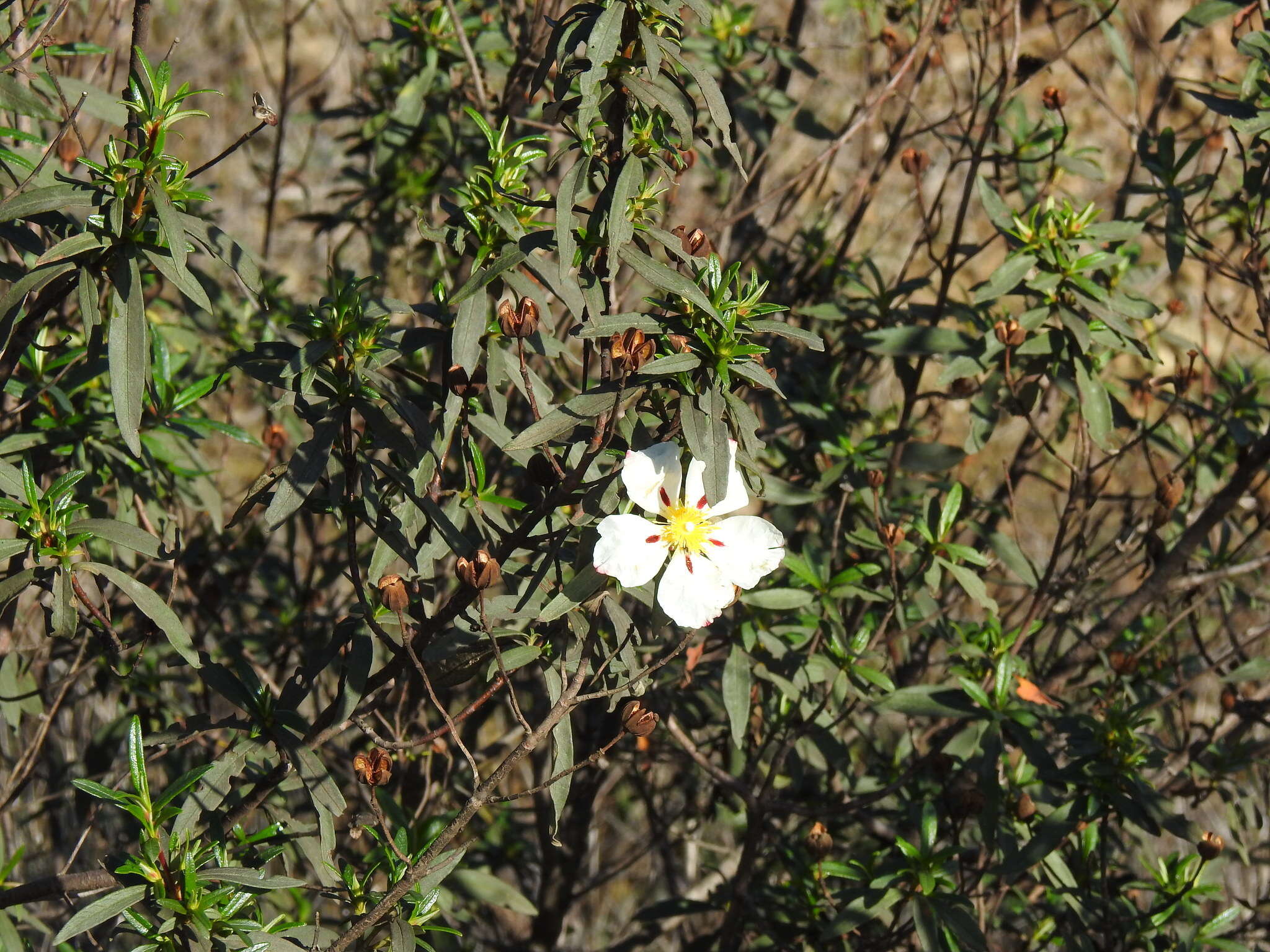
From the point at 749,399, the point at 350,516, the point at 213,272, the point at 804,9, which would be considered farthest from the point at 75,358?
the point at 804,9

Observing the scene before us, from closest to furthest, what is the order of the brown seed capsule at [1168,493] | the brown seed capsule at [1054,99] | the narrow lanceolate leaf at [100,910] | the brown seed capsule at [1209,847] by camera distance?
1. the narrow lanceolate leaf at [100,910]
2. the brown seed capsule at [1209,847]
3. the brown seed capsule at [1168,493]
4. the brown seed capsule at [1054,99]

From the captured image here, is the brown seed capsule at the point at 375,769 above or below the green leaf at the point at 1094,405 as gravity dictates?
below

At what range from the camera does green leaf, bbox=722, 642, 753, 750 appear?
2.17 m

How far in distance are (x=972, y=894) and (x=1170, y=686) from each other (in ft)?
3.77

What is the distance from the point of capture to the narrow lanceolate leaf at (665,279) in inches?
60.4

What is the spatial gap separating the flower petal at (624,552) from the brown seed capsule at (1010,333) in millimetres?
1036

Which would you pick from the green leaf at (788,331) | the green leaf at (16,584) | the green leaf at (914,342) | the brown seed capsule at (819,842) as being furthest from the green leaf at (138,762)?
the green leaf at (914,342)

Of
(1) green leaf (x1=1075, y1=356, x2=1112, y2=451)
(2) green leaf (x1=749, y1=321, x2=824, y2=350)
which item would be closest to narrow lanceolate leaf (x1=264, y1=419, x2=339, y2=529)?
(2) green leaf (x1=749, y1=321, x2=824, y2=350)

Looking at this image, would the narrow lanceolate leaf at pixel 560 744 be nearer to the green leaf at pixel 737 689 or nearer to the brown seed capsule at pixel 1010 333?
the green leaf at pixel 737 689

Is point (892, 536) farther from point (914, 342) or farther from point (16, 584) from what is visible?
point (16, 584)

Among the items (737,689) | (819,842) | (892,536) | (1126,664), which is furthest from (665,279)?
(1126,664)

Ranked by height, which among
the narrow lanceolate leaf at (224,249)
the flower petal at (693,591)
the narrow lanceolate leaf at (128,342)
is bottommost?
the flower petal at (693,591)

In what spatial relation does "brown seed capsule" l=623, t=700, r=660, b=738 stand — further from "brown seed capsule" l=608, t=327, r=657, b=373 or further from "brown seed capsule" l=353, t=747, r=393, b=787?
"brown seed capsule" l=608, t=327, r=657, b=373

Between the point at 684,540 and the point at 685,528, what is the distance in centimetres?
2
